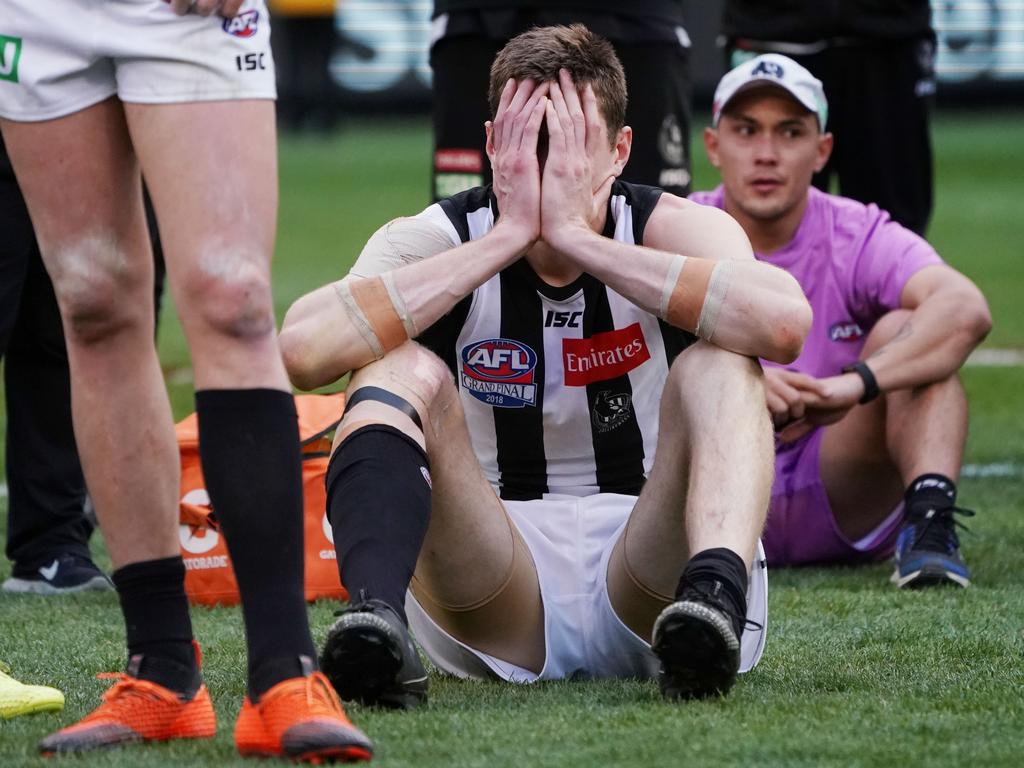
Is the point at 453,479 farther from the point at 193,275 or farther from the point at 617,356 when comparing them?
the point at 193,275

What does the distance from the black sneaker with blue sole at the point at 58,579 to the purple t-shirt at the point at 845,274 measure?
187 centimetres

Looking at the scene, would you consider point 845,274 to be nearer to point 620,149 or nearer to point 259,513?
point 620,149

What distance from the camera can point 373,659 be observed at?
108 inches

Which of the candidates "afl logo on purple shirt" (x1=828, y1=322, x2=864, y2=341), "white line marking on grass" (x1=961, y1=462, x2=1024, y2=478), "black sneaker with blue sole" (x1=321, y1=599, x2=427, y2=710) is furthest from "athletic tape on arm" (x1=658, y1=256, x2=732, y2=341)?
"white line marking on grass" (x1=961, y1=462, x2=1024, y2=478)

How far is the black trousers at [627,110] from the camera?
199 inches

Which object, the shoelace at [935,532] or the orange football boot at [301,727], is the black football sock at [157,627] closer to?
the orange football boot at [301,727]

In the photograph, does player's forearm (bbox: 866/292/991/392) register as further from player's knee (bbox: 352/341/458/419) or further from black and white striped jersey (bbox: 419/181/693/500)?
player's knee (bbox: 352/341/458/419)

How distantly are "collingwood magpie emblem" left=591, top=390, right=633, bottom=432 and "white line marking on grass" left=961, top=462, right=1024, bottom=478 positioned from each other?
8.83 ft

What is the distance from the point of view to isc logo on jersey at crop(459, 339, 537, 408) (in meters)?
3.27

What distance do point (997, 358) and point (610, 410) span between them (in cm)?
530

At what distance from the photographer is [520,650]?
10.6 ft

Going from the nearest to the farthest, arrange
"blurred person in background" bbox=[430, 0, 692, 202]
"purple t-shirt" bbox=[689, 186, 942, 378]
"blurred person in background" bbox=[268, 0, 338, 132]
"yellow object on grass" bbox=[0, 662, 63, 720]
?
"yellow object on grass" bbox=[0, 662, 63, 720]
"purple t-shirt" bbox=[689, 186, 942, 378]
"blurred person in background" bbox=[430, 0, 692, 202]
"blurred person in background" bbox=[268, 0, 338, 132]

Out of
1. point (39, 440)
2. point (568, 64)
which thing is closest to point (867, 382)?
point (568, 64)

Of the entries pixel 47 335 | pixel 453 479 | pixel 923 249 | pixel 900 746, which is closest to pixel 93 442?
pixel 453 479
